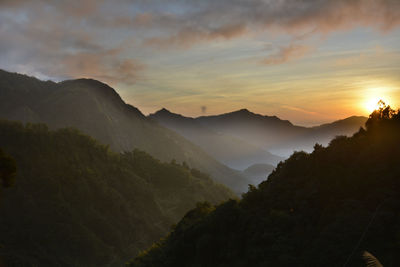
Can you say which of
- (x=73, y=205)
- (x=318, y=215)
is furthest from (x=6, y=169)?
(x=73, y=205)

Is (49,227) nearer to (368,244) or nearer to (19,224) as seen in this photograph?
(19,224)

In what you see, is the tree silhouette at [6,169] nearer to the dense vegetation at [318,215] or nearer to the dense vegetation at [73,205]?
the dense vegetation at [318,215]

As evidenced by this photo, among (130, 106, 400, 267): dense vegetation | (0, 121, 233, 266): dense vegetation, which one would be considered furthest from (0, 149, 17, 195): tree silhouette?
(0, 121, 233, 266): dense vegetation

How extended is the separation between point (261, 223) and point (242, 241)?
3158 mm

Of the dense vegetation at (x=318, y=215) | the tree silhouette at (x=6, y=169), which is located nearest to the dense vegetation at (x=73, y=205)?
the dense vegetation at (x=318, y=215)

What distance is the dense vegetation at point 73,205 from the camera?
12212 centimetres

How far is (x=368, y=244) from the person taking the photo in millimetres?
31078

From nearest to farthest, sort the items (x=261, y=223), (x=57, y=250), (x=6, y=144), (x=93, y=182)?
(x=261, y=223), (x=57, y=250), (x=6, y=144), (x=93, y=182)

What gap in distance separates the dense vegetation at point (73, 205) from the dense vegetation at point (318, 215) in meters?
83.0

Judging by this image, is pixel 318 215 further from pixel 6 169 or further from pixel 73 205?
pixel 73 205

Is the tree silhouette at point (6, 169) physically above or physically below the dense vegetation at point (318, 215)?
above

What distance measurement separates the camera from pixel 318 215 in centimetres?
3872

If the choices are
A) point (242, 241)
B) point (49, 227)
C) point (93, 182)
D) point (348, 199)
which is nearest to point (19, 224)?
point (49, 227)

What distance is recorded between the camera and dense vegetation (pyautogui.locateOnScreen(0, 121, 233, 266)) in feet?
401
